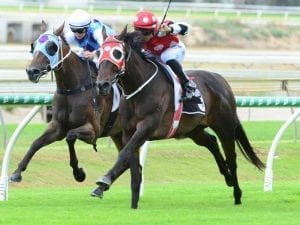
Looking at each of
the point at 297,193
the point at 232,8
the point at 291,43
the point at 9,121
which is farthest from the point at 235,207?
the point at 232,8

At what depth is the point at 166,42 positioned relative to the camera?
30.1 feet

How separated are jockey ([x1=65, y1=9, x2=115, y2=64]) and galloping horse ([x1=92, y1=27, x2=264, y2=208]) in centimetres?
89

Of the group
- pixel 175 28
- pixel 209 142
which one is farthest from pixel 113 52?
pixel 209 142

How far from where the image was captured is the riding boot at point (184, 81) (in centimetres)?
905

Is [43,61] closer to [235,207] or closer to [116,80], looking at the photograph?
[116,80]

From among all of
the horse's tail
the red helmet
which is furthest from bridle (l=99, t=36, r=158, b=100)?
the horse's tail

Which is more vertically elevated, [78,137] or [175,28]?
[175,28]

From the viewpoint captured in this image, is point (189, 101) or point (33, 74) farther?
point (189, 101)

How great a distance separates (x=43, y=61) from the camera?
9156 millimetres

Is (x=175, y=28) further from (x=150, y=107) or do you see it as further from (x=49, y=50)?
(x=49, y=50)

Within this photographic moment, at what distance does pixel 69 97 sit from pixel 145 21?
1.13 meters

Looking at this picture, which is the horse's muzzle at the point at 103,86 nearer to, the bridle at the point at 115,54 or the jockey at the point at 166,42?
the bridle at the point at 115,54

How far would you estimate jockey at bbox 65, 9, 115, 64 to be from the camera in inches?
380

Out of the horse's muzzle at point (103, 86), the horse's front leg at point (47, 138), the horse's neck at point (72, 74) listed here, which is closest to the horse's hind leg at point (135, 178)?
the horse's muzzle at point (103, 86)
